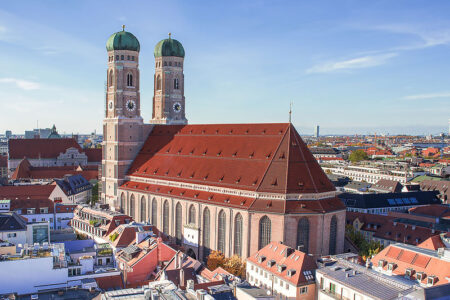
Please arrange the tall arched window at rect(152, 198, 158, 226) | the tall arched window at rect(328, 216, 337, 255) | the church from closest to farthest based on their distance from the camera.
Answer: the church → the tall arched window at rect(328, 216, 337, 255) → the tall arched window at rect(152, 198, 158, 226)

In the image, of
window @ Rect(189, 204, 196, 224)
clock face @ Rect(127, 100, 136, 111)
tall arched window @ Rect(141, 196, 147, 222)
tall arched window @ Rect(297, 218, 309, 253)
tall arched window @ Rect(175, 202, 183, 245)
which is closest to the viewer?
tall arched window @ Rect(297, 218, 309, 253)

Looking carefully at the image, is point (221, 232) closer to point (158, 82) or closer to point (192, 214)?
point (192, 214)

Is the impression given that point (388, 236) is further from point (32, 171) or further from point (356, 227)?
point (32, 171)

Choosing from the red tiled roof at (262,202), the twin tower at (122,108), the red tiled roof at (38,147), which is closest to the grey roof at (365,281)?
the red tiled roof at (262,202)

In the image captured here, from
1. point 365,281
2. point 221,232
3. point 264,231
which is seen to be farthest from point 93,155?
point 365,281

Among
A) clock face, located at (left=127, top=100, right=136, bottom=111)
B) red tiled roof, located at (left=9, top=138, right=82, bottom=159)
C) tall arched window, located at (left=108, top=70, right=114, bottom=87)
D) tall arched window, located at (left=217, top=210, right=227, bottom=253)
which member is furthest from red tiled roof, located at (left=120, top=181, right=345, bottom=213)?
red tiled roof, located at (left=9, top=138, right=82, bottom=159)

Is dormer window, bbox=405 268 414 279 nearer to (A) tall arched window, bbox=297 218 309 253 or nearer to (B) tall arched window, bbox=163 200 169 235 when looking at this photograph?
(A) tall arched window, bbox=297 218 309 253
